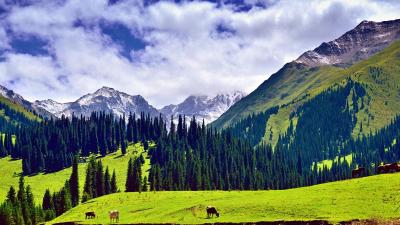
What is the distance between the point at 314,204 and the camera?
232ft

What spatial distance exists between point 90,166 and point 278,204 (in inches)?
4423

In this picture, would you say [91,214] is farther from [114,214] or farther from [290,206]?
[290,206]

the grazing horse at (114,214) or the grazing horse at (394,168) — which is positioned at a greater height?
the grazing horse at (394,168)

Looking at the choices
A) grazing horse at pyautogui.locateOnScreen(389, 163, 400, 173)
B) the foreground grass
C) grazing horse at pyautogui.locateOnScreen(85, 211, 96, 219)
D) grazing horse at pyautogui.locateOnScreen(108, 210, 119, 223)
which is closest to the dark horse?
grazing horse at pyautogui.locateOnScreen(389, 163, 400, 173)

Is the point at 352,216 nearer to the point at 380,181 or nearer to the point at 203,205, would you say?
the point at 380,181

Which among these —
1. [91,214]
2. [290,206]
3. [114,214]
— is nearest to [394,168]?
Answer: [290,206]

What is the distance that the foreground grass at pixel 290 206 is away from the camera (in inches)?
2534

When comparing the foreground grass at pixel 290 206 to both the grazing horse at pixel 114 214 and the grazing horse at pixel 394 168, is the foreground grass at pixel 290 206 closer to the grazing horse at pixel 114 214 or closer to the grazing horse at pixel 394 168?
the grazing horse at pixel 114 214

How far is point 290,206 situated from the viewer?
7206cm

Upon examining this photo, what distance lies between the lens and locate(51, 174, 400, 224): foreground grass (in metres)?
64.4

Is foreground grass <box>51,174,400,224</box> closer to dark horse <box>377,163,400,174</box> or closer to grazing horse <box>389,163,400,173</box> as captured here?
grazing horse <box>389,163,400,173</box>

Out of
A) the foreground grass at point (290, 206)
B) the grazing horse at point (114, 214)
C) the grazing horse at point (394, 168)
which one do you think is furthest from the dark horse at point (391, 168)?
the grazing horse at point (114, 214)

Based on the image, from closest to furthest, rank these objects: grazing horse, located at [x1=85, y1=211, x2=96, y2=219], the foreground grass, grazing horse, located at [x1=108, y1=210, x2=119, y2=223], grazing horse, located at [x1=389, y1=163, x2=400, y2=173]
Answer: the foreground grass
grazing horse, located at [x1=108, y1=210, x2=119, y2=223]
grazing horse, located at [x1=389, y1=163, x2=400, y2=173]
grazing horse, located at [x1=85, y1=211, x2=96, y2=219]

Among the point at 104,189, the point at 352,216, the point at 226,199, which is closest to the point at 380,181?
the point at 352,216
